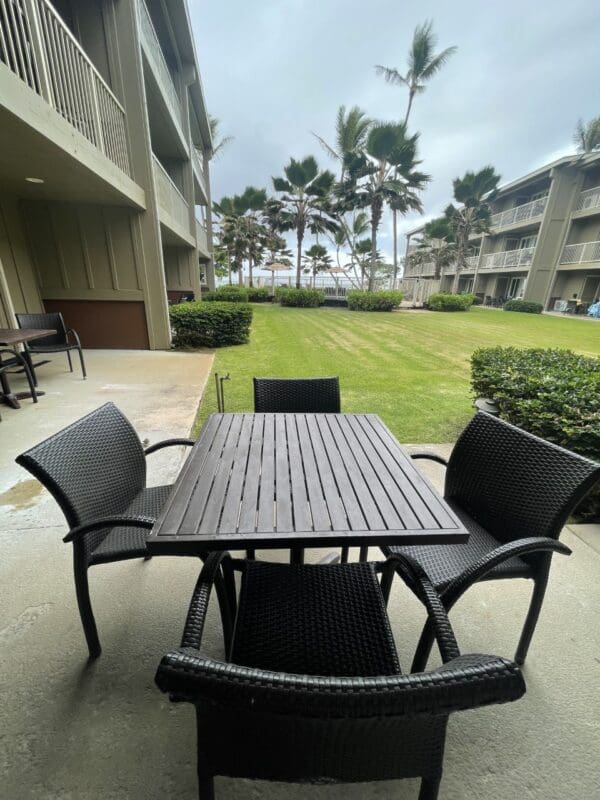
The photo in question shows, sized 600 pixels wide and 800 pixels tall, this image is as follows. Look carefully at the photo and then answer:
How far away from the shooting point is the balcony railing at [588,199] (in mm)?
17688

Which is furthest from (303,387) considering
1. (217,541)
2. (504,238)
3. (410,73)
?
(504,238)

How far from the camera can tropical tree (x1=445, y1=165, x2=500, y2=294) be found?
72.3 feet

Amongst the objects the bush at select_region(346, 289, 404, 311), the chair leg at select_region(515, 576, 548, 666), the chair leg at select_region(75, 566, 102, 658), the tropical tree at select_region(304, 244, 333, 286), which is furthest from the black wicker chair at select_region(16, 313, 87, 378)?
the tropical tree at select_region(304, 244, 333, 286)

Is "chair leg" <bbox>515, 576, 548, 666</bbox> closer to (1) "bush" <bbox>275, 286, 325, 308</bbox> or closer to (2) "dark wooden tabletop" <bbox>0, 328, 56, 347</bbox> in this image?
(2) "dark wooden tabletop" <bbox>0, 328, 56, 347</bbox>

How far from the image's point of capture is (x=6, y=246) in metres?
5.74

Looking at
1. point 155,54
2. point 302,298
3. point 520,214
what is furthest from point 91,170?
point 520,214

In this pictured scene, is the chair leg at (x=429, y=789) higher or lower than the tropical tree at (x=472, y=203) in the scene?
lower

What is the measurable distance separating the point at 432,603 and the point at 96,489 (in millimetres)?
1356

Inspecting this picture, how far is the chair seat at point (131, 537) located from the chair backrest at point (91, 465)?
59 mm

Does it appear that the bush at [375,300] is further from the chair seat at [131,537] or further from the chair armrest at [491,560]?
the chair armrest at [491,560]

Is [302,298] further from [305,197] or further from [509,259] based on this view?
[509,259]

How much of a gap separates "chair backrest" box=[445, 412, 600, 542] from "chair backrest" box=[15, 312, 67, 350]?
556 centimetres

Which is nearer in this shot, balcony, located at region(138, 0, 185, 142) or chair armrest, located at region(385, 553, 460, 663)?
chair armrest, located at region(385, 553, 460, 663)

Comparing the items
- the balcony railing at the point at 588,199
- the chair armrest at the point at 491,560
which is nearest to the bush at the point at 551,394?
the chair armrest at the point at 491,560
